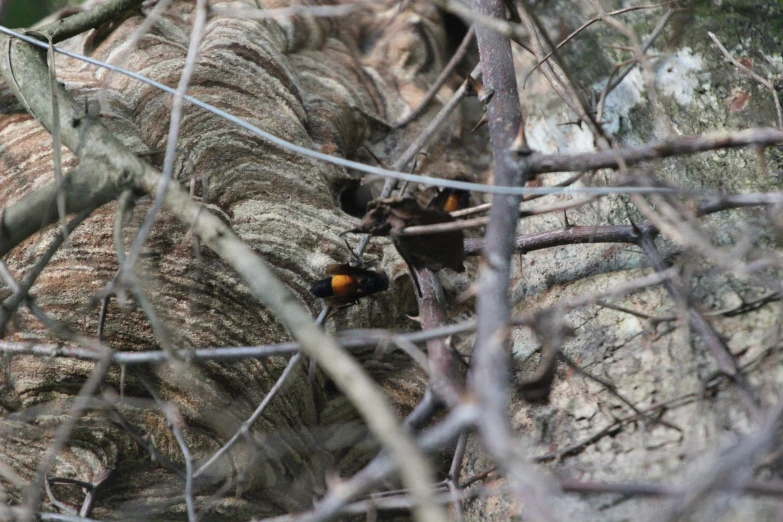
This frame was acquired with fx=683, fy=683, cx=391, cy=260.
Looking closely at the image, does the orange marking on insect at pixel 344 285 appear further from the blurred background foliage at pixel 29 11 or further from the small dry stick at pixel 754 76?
the blurred background foliage at pixel 29 11

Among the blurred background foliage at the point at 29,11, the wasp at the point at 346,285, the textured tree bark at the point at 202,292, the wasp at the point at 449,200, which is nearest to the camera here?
the textured tree bark at the point at 202,292

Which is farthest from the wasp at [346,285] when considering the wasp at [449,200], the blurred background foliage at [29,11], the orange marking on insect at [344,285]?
the blurred background foliage at [29,11]

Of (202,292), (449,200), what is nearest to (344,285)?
(202,292)

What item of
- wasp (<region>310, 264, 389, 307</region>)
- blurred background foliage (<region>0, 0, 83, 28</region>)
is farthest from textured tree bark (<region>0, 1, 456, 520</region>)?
blurred background foliage (<region>0, 0, 83, 28</region>)

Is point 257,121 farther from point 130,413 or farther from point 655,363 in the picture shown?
point 655,363

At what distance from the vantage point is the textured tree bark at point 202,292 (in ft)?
4.33

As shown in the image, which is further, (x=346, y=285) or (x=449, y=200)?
(x=449, y=200)

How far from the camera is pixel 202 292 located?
1.42m

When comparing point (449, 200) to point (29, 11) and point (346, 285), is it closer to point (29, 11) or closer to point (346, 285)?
point (346, 285)

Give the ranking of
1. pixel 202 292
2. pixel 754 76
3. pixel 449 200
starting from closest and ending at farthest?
pixel 202 292 → pixel 754 76 → pixel 449 200

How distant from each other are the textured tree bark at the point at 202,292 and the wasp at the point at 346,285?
0.31 feet

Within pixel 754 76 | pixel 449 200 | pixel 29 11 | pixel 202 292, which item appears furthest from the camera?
pixel 29 11

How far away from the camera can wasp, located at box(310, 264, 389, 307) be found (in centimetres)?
144

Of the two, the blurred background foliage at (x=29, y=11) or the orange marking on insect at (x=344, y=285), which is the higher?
the blurred background foliage at (x=29, y=11)
